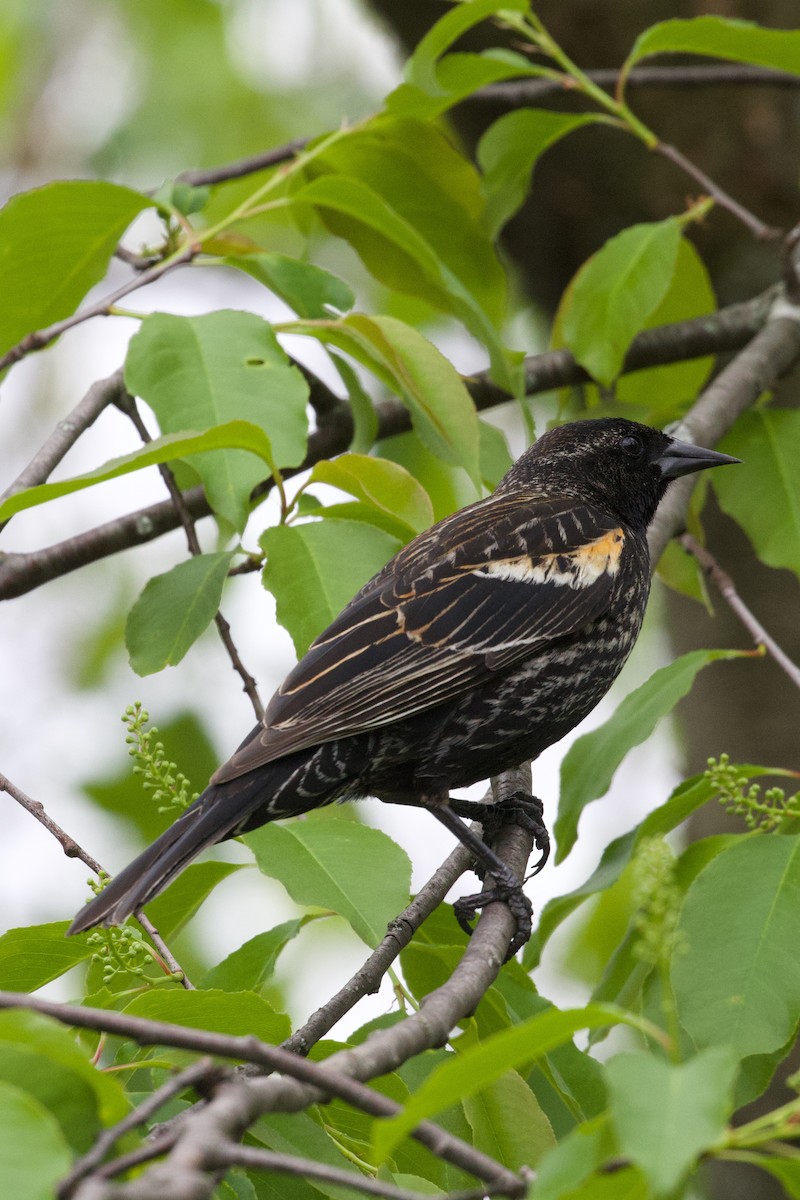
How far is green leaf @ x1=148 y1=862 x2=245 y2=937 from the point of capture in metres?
2.82

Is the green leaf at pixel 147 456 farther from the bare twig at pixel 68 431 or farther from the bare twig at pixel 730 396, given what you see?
the bare twig at pixel 730 396

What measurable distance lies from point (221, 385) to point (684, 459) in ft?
5.20

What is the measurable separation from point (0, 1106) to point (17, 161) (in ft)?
24.2

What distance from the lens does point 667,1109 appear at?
1232 mm

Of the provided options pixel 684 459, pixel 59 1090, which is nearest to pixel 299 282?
pixel 684 459

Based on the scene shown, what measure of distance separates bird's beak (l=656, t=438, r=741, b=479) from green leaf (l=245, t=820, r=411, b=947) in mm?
1916

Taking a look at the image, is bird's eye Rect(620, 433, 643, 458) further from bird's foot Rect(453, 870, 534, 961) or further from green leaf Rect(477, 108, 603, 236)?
bird's foot Rect(453, 870, 534, 961)

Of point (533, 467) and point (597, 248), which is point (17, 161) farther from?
point (533, 467)

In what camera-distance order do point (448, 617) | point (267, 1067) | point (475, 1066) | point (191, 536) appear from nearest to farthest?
1. point (475, 1066)
2. point (267, 1067)
3. point (448, 617)
4. point (191, 536)

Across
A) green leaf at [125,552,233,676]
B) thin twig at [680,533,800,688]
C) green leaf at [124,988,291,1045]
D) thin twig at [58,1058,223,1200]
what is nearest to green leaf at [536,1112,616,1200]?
thin twig at [58,1058,223,1200]

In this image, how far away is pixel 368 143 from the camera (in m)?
4.30

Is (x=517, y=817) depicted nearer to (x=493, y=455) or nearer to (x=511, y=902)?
(x=511, y=902)

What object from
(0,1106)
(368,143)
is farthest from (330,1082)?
(368,143)

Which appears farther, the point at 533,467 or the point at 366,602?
the point at 533,467
